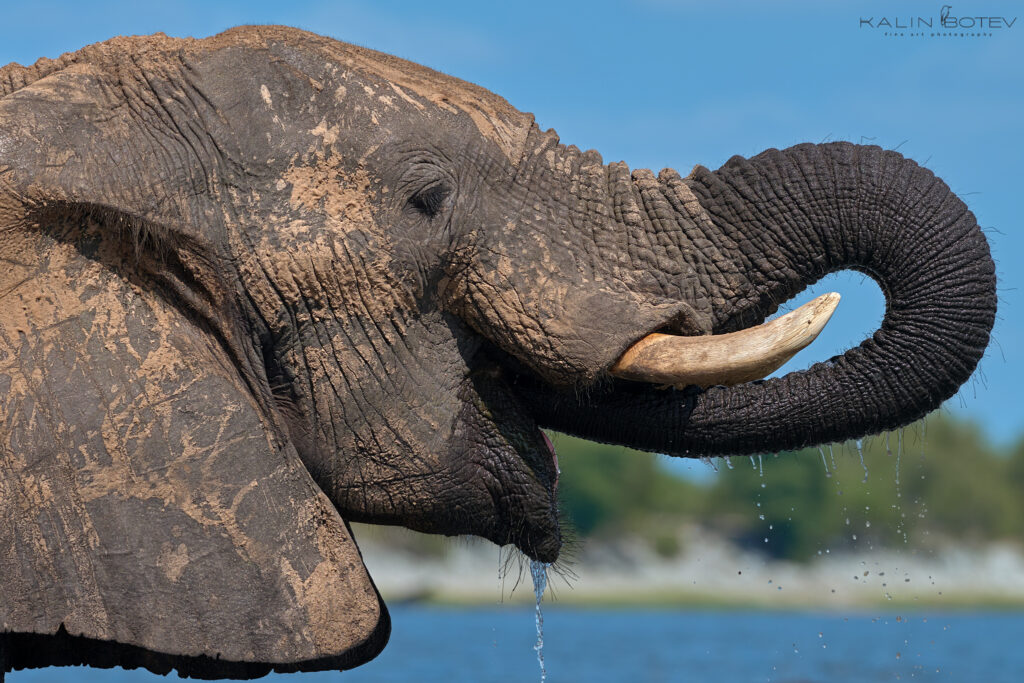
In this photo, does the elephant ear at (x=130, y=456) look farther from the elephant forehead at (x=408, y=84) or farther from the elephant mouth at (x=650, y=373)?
the elephant mouth at (x=650, y=373)

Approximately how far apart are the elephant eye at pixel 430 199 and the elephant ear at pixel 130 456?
565 millimetres

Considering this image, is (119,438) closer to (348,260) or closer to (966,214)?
(348,260)

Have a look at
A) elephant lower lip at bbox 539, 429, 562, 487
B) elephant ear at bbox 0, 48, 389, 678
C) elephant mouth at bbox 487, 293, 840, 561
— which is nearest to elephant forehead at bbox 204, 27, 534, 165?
elephant ear at bbox 0, 48, 389, 678

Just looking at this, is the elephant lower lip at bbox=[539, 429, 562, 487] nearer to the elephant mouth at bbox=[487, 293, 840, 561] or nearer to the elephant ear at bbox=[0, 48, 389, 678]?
the elephant mouth at bbox=[487, 293, 840, 561]

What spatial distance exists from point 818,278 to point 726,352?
48 cm

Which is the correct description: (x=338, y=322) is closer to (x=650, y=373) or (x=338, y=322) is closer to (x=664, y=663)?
(x=650, y=373)

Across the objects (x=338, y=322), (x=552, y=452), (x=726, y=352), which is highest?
(x=338, y=322)

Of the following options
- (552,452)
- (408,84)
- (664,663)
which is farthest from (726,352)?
(664,663)

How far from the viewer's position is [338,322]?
3.75m

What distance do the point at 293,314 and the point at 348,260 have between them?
0.20 meters

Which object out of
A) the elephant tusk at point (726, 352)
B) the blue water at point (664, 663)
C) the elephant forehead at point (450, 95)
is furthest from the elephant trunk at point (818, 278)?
the blue water at point (664, 663)

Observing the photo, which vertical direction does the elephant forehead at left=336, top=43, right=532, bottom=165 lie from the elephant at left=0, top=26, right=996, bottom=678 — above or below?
above

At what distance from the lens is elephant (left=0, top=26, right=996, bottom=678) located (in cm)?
345

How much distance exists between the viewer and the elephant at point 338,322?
11.3 ft
